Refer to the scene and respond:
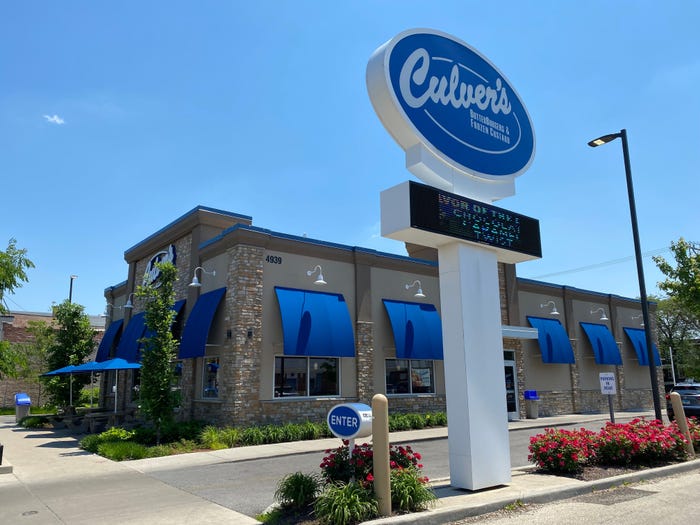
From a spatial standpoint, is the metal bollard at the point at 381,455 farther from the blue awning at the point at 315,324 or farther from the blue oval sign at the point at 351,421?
the blue awning at the point at 315,324

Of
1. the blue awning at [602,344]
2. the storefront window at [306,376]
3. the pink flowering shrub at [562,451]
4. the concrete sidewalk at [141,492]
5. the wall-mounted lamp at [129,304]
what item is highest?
the wall-mounted lamp at [129,304]

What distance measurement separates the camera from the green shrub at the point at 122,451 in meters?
13.4

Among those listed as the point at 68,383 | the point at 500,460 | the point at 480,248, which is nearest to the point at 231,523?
the point at 500,460

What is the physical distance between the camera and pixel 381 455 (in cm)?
700

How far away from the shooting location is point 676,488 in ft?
29.4

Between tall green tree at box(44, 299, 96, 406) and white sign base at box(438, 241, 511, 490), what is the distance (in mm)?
20742

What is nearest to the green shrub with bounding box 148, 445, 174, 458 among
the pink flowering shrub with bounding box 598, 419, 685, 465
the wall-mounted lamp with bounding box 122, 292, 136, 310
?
the pink flowering shrub with bounding box 598, 419, 685, 465

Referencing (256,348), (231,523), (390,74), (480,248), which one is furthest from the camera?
(256,348)

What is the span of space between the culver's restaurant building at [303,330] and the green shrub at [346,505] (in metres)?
7.51

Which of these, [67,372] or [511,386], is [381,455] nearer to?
[67,372]

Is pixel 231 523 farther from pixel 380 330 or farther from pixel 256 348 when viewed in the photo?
pixel 380 330

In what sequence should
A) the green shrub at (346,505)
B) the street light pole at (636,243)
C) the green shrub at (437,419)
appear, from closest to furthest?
the green shrub at (346,505), the street light pole at (636,243), the green shrub at (437,419)

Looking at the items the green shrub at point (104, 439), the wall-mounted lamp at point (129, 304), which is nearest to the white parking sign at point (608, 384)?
the green shrub at point (104, 439)

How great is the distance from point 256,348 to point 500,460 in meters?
9.65
